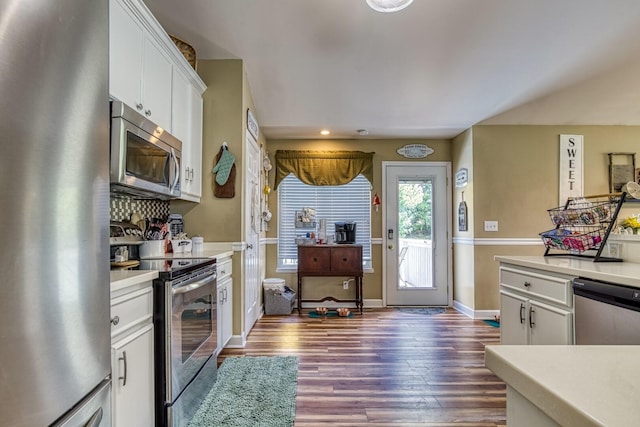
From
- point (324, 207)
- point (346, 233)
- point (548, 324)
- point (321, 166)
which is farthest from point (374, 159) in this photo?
point (548, 324)

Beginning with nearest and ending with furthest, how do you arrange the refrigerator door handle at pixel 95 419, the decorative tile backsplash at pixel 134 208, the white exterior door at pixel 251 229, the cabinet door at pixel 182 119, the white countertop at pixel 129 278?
the refrigerator door handle at pixel 95 419 < the white countertop at pixel 129 278 < the decorative tile backsplash at pixel 134 208 < the cabinet door at pixel 182 119 < the white exterior door at pixel 251 229

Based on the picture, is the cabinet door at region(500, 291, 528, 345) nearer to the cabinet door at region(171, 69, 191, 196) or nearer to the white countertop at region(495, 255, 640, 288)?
the white countertop at region(495, 255, 640, 288)

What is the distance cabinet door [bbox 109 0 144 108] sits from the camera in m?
1.81

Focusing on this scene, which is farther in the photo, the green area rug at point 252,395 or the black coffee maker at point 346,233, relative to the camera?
the black coffee maker at point 346,233

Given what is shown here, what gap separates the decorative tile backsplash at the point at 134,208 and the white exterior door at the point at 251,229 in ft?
2.39

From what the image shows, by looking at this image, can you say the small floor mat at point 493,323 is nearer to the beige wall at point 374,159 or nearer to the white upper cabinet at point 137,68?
the beige wall at point 374,159

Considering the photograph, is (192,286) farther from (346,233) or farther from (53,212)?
(346,233)

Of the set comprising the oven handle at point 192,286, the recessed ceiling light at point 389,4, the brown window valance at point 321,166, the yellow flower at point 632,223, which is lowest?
the oven handle at point 192,286

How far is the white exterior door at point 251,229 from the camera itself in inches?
134

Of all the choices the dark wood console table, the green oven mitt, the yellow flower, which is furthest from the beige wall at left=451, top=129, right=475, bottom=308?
the green oven mitt

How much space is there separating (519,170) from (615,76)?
4.20 feet

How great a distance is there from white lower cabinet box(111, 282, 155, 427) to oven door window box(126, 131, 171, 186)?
2.43ft

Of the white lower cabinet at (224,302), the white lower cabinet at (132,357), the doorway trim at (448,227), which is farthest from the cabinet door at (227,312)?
the doorway trim at (448,227)

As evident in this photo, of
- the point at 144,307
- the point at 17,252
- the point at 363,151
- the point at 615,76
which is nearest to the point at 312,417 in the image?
the point at 144,307
